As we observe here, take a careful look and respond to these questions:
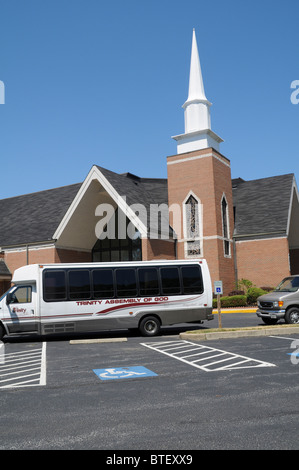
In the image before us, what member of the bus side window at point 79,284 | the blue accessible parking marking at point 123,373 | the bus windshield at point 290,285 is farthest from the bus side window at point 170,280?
the blue accessible parking marking at point 123,373

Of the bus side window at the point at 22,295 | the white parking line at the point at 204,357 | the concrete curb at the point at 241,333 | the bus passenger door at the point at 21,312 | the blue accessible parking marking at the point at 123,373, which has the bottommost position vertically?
the white parking line at the point at 204,357

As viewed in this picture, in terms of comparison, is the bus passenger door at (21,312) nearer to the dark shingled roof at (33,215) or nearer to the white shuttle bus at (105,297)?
the white shuttle bus at (105,297)

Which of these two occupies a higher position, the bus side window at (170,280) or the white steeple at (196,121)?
the white steeple at (196,121)

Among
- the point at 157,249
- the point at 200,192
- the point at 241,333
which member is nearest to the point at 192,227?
the point at 200,192

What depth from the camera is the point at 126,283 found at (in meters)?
17.1

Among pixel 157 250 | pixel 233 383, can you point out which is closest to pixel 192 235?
pixel 157 250

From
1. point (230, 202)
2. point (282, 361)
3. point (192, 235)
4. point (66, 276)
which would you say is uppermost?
point (230, 202)

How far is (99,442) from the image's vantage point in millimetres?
5258

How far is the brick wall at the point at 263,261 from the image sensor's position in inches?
1232

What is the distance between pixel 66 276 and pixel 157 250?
1406 cm

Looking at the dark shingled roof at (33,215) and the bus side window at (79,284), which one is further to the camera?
the dark shingled roof at (33,215)

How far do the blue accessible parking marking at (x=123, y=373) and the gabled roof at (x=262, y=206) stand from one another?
2375 cm

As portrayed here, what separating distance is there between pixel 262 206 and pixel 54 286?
22738 mm

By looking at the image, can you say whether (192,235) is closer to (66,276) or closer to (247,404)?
(66,276)
